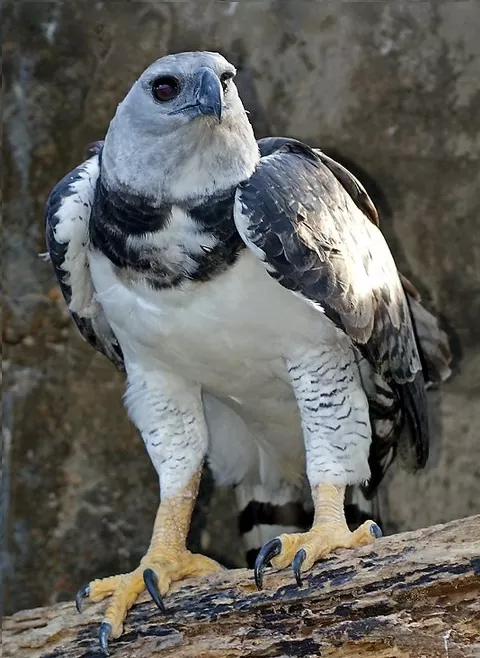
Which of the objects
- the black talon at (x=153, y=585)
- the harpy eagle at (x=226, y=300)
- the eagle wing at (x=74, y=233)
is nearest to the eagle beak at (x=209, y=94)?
the harpy eagle at (x=226, y=300)

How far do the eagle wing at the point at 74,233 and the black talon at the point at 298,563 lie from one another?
3.79ft

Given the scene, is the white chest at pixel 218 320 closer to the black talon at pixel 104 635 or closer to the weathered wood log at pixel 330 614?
the weathered wood log at pixel 330 614

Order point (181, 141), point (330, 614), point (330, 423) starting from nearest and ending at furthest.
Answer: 1. point (330, 614)
2. point (181, 141)
3. point (330, 423)

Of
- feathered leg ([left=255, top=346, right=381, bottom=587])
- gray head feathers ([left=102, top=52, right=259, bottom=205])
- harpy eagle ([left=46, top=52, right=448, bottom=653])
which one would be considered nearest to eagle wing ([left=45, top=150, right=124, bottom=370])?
harpy eagle ([left=46, top=52, right=448, bottom=653])

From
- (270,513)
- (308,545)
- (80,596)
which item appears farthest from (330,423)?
(80,596)

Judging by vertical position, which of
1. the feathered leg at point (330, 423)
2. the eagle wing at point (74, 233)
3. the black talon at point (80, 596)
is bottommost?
the black talon at point (80, 596)

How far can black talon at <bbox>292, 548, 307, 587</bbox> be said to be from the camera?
2586mm

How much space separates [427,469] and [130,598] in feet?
6.07

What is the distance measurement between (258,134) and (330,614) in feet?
8.07

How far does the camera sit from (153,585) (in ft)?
9.21

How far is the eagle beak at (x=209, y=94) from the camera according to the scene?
103 inches

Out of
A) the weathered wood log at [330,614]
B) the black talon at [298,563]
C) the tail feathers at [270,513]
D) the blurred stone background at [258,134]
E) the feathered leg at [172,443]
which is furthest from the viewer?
the blurred stone background at [258,134]

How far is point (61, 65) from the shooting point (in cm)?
437

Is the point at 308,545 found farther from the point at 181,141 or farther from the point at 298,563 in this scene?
the point at 181,141
